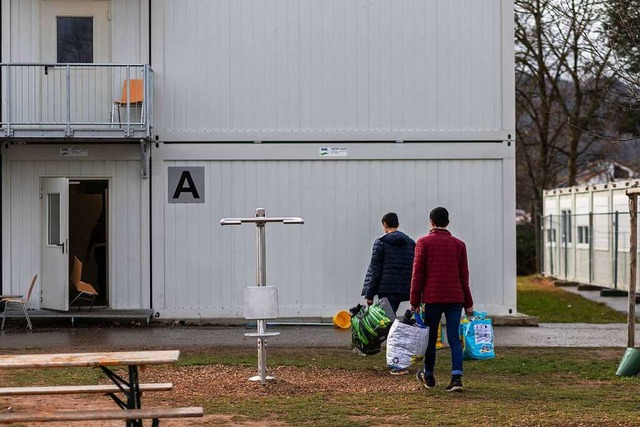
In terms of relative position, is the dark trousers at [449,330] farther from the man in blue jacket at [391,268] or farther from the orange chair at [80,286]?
the orange chair at [80,286]

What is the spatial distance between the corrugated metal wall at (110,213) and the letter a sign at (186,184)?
0.45 m

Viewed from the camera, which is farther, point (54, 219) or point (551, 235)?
point (551, 235)

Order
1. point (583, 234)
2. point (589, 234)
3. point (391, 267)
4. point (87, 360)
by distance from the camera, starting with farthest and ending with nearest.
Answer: point (583, 234) → point (589, 234) → point (391, 267) → point (87, 360)

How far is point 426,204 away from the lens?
1880cm

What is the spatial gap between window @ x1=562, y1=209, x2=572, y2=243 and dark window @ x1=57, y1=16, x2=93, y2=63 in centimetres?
1712

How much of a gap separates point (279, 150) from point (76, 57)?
368 centimetres

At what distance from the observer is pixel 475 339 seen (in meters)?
11.7

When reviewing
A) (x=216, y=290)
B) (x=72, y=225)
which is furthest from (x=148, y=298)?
(x=72, y=225)

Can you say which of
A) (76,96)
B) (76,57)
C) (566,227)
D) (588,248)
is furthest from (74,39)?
(566,227)

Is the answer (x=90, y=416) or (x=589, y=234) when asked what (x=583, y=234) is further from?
(x=90, y=416)

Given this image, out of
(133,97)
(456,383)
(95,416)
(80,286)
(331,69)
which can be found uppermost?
(331,69)

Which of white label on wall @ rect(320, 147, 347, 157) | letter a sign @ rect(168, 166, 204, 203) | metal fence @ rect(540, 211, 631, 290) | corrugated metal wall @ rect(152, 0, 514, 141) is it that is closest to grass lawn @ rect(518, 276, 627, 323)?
metal fence @ rect(540, 211, 631, 290)

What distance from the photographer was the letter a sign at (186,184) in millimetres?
18703

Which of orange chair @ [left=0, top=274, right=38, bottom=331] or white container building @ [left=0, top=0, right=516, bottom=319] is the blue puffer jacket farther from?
orange chair @ [left=0, top=274, right=38, bottom=331]
